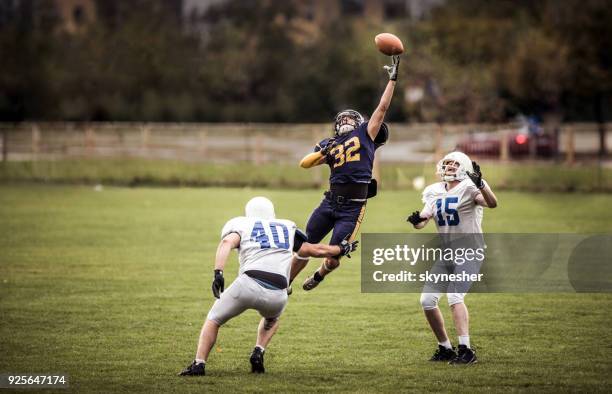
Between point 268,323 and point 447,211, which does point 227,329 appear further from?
point 447,211

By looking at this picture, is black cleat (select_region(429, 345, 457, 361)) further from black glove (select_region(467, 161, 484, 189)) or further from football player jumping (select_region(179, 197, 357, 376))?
football player jumping (select_region(179, 197, 357, 376))

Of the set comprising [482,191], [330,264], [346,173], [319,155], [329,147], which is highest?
[329,147]

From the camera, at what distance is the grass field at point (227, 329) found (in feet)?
32.0

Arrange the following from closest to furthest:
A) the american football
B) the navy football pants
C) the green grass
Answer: the american football, the navy football pants, the green grass

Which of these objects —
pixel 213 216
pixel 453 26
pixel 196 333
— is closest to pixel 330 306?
pixel 196 333

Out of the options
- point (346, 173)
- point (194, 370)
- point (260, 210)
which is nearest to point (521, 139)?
point (346, 173)

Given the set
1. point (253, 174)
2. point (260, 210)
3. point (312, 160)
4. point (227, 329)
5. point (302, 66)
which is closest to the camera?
point (260, 210)

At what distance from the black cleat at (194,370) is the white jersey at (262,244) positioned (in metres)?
0.98

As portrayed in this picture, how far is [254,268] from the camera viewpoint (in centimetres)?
942

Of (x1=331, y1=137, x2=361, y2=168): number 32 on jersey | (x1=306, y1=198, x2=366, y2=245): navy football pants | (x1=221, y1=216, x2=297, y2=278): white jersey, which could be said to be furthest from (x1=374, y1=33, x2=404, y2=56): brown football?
(x1=221, y1=216, x2=297, y2=278): white jersey

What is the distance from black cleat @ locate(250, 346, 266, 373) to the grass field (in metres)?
0.10

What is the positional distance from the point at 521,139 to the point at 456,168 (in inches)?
1187

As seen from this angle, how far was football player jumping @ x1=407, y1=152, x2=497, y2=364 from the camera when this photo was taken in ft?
34.1

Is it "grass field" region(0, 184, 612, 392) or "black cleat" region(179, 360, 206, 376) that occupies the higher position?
"grass field" region(0, 184, 612, 392)
